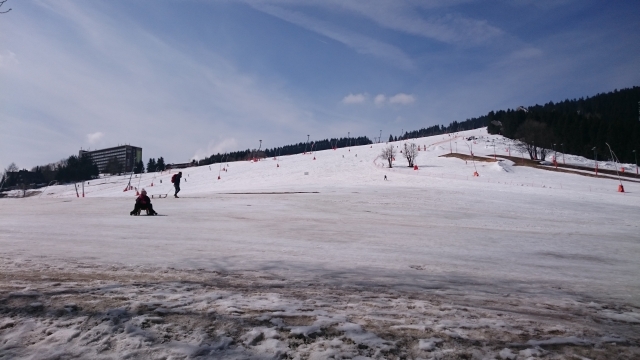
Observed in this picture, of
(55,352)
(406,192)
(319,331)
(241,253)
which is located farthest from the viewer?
(406,192)

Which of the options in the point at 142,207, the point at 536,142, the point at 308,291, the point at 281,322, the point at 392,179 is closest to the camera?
the point at 281,322

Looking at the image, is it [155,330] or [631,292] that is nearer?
[155,330]

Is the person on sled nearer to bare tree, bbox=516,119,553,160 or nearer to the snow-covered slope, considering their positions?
the snow-covered slope

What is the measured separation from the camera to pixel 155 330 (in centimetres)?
342

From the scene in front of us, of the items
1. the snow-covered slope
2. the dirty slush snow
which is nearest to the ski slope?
the dirty slush snow

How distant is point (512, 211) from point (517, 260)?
44.0 ft

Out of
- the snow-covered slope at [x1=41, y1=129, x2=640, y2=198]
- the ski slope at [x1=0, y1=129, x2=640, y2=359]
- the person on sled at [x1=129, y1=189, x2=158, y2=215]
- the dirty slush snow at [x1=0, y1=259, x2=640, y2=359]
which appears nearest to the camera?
the dirty slush snow at [x1=0, y1=259, x2=640, y2=359]

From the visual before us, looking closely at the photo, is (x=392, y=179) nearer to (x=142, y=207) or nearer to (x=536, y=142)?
(x=142, y=207)

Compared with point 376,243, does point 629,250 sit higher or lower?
lower

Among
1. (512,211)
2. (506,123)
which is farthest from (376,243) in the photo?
(506,123)

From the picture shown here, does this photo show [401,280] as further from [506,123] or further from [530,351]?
[506,123]

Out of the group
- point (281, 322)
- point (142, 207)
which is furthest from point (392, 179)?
point (281, 322)

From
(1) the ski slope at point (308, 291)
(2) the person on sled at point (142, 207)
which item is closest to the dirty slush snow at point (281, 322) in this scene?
(1) the ski slope at point (308, 291)

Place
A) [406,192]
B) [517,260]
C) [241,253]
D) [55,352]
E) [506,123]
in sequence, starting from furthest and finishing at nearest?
[506,123] < [406,192] < [517,260] < [241,253] < [55,352]
